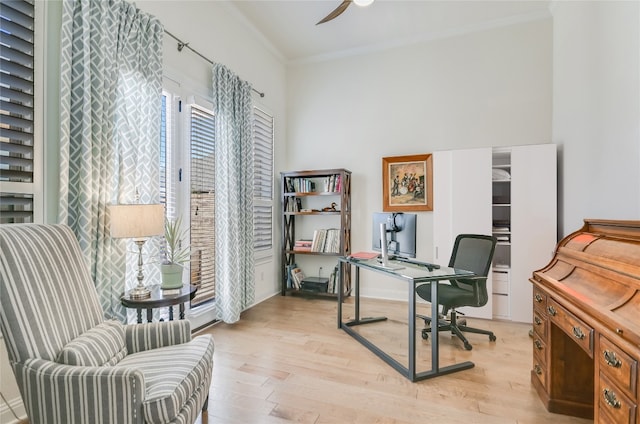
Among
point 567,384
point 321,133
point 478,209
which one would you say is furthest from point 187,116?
point 567,384

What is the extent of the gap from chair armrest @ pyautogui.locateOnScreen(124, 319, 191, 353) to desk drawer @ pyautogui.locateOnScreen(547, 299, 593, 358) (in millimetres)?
2026

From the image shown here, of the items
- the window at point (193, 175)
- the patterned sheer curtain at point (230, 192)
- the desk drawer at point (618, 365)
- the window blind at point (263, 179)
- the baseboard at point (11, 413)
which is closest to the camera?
the desk drawer at point (618, 365)

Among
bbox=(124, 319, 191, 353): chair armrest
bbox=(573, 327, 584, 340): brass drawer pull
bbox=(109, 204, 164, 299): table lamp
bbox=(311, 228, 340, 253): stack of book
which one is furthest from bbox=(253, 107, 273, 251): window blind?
bbox=(573, 327, 584, 340): brass drawer pull

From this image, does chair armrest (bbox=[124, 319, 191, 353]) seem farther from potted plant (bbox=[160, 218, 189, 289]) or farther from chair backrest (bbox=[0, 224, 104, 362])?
potted plant (bbox=[160, 218, 189, 289])

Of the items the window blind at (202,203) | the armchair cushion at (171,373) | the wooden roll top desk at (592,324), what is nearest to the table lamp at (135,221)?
the armchair cushion at (171,373)

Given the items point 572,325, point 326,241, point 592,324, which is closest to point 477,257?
point 572,325

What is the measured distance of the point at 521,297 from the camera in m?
3.31

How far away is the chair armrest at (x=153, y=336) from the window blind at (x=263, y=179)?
2274mm

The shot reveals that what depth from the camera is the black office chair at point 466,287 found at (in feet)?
8.71

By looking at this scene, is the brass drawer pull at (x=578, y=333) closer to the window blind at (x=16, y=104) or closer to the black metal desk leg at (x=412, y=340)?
the black metal desk leg at (x=412, y=340)

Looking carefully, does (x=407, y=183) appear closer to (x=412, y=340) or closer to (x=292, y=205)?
(x=292, y=205)

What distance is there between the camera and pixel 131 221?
6.29 feet

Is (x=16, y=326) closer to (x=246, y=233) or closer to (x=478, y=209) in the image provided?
(x=246, y=233)

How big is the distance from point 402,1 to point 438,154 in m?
1.73
